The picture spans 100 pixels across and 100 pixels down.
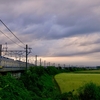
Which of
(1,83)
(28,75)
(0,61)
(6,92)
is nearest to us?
(6,92)

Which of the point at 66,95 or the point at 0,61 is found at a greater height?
the point at 0,61

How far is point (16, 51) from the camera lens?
5606cm

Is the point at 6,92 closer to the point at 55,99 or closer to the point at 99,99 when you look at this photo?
the point at 55,99


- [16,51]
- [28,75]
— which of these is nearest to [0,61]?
[28,75]

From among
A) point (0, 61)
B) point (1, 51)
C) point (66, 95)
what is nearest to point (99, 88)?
point (66, 95)

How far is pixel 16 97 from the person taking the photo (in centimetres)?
1706

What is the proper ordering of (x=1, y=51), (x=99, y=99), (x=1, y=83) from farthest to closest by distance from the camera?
(x=1, y=51), (x=99, y=99), (x=1, y=83)

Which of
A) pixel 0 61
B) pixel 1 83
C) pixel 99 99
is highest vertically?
pixel 0 61

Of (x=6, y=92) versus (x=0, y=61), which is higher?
(x=0, y=61)

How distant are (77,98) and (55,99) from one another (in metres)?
3.03

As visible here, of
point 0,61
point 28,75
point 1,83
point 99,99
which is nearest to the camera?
point 1,83

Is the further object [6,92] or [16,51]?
[16,51]

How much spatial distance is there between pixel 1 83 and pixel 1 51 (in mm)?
36110

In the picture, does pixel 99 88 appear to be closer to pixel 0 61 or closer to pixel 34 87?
pixel 34 87
